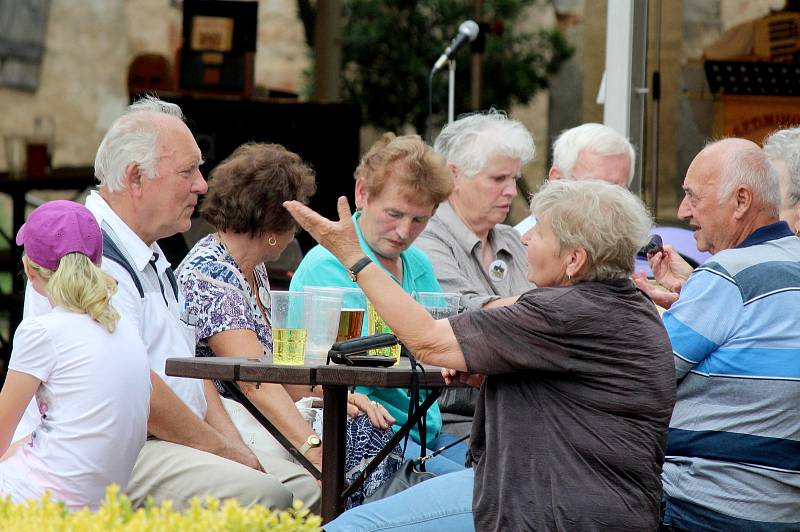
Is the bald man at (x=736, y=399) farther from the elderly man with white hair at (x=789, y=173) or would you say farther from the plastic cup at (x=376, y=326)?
the plastic cup at (x=376, y=326)

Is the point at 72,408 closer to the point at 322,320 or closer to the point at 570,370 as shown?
the point at 322,320

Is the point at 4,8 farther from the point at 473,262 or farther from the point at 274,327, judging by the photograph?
the point at 274,327

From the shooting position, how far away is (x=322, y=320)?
2.87 m

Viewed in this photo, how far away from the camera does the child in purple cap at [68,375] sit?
99.9 inches

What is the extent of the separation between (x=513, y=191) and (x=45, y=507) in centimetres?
259

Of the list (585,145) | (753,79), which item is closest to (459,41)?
(753,79)

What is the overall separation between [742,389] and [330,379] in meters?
0.94

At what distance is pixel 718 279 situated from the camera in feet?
8.86

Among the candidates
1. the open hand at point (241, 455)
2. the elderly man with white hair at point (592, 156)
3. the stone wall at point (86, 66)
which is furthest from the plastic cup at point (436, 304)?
the stone wall at point (86, 66)

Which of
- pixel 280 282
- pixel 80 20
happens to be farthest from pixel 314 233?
pixel 80 20

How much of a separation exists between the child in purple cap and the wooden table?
0.20 metres

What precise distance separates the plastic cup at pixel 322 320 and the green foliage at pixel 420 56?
30.3 feet

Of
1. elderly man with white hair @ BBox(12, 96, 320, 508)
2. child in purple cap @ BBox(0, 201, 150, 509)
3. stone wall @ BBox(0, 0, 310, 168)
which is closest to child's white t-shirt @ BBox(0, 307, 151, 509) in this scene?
child in purple cap @ BBox(0, 201, 150, 509)

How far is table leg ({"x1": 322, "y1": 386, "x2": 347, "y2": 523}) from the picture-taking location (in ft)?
9.57
